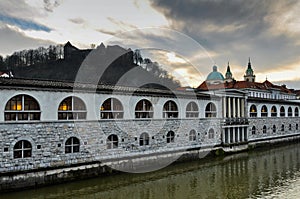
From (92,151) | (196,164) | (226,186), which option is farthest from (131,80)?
(226,186)

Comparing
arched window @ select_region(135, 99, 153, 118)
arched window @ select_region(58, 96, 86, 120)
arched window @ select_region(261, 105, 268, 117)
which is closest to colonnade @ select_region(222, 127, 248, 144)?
arched window @ select_region(261, 105, 268, 117)

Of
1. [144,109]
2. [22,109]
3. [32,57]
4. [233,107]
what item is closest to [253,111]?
[233,107]

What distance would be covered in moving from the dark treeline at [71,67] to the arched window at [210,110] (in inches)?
522

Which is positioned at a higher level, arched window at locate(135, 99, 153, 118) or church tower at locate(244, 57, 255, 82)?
church tower at locate(244, 57, 255, 82)

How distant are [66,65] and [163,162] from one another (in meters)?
35.7

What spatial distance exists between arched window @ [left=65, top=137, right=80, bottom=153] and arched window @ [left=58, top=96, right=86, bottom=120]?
139 cm

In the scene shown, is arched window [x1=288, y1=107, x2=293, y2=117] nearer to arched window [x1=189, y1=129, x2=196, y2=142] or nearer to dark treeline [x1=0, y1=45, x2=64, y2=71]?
arched window [x1=189, y1=129, x2=196, y2=142]

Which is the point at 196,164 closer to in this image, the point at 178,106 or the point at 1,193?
the point at 178,106

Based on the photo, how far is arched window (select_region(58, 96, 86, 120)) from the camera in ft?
64.5

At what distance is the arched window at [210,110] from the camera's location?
102ft

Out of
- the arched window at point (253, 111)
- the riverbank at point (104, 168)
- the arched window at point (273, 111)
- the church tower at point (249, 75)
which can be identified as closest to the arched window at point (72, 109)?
the riverbank at point (104, 168)

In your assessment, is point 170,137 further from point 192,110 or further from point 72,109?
point 72,109

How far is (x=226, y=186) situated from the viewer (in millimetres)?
18938

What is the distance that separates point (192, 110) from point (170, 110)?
3.17 meters
